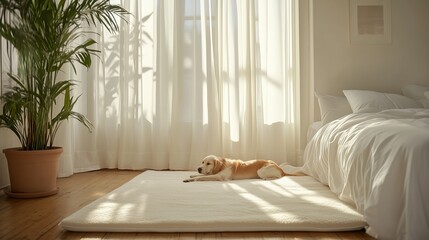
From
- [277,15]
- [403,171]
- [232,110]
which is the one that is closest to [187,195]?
[403,171]

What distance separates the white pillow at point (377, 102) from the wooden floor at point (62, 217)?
66.0 inches

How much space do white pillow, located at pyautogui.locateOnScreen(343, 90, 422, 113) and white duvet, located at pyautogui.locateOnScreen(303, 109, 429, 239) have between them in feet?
2.59

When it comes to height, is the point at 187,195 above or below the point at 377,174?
below

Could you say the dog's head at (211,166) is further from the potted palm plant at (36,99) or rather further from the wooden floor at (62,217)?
the potted palm plant at (36,99)

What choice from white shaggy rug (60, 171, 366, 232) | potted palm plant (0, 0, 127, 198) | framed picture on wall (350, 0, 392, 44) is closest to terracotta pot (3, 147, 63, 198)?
potted palm plant (0, 0, 127, 198)

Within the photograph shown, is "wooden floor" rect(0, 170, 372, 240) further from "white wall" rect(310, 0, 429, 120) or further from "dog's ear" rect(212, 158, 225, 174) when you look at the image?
"white wall" rect(310, 0, 429, 120)

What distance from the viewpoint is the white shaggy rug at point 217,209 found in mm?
1973

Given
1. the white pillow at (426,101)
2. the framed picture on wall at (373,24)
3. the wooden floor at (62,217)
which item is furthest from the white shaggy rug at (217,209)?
the framed picture on wall at (373,24)

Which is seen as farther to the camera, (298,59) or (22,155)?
(298,59)

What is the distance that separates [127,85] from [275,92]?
5.12 feet

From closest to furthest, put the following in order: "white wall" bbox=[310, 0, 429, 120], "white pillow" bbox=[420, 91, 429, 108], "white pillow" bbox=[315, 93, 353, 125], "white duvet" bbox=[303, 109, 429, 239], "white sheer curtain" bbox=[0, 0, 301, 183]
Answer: "white duvet" bbox=[303, 109, 429, 239] < "white pillow" bbox=[420, 91, 429, 108] < "white pillow" bbox=[315, 93, 353, 125] < "white wall" bbox=[310, 0, 429, 120] < "white sheer curtain" bbox=[0, 0, 301, 183]

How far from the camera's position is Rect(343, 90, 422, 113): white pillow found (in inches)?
133

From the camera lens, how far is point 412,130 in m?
1.92

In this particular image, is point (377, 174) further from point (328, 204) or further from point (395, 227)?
point (328, 204)
